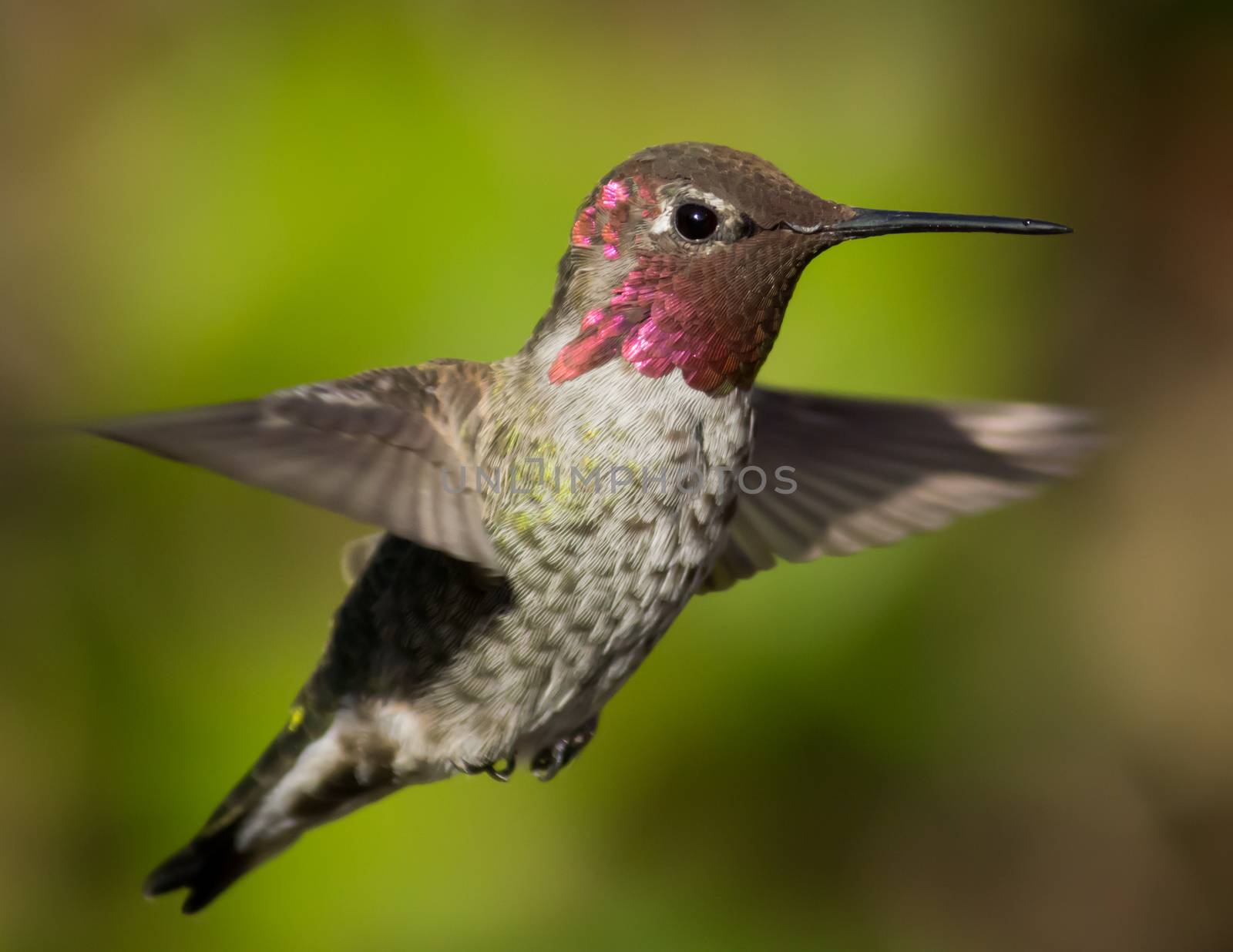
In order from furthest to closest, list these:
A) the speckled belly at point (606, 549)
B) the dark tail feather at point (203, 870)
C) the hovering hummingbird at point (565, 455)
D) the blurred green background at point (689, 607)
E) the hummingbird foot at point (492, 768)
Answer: the blurred green background at point (689, 607)
the dark tail feather at point (203, 870)
the hummingbird foot at point (492, 768)
the speckled belly at point (606, 549)
the hovering hummingbird at point (565, 455)

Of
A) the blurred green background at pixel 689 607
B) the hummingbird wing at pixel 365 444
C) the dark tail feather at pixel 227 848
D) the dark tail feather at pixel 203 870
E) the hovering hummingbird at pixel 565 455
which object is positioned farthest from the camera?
the blurred green background at pixel 689 607

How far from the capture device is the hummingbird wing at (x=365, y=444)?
4.23 feet

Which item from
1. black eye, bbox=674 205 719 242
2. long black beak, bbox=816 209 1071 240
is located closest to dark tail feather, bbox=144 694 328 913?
black eye, bbox=674 205 719 242

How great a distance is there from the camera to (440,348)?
2850 mm

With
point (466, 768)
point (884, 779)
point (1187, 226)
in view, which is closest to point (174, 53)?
point (466, 768)

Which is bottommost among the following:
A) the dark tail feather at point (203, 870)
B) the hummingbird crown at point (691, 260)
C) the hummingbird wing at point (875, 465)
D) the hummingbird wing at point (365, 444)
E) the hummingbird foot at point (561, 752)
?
the dark tail feather at point (203, 870)

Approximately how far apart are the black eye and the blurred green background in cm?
129

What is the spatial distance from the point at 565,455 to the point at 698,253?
0.94 feet

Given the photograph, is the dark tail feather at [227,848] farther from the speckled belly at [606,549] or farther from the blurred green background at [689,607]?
the speckled belly at [606,549]

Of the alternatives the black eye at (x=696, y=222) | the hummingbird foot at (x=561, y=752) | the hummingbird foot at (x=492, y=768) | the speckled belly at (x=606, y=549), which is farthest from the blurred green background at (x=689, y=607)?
the black eye at (x=696, y=222)

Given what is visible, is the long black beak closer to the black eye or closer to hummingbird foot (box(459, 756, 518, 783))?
the black eye

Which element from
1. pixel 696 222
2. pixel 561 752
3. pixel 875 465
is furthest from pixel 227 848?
pixel 696 222

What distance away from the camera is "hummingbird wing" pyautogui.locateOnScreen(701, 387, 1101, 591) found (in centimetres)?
215

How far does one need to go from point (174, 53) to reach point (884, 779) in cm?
238
